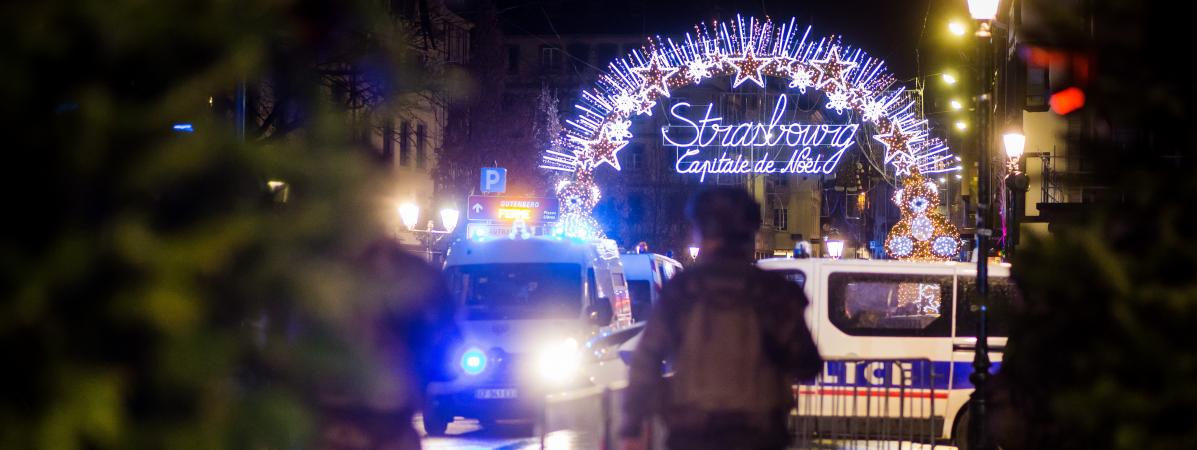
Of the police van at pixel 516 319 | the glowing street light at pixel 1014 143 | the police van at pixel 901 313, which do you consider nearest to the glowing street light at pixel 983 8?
the police van at pixel 901 313

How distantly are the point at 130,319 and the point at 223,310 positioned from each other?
0.15 meters

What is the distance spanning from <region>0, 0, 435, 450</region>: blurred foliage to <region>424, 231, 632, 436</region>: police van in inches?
476

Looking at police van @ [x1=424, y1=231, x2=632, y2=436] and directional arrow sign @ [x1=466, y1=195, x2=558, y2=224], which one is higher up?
directional arrow sign @ [x1=466, y1=195, x2=558, y2=224]

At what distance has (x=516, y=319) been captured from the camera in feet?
49.6

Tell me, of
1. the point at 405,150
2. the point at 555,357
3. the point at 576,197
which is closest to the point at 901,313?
the point at 555,357

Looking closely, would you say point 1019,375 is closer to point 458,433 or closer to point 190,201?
point 190,201

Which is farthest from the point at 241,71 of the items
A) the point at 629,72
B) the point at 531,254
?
the point at 629,72

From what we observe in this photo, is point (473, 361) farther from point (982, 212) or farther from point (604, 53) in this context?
point (604, 53)

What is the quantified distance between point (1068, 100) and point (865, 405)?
7.39 meters

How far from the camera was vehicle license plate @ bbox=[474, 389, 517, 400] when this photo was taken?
48.6ft

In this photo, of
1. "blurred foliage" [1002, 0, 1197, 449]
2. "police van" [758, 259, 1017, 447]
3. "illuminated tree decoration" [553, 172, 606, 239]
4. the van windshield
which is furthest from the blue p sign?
"blurred foliage" [1002, 0, 1197, 449]

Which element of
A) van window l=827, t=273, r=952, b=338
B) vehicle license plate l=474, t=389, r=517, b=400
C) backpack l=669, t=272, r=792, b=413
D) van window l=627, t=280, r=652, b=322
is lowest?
vehicle license plate l=474, t=389, r=517, b=400

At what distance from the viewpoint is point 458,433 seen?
1600 cm

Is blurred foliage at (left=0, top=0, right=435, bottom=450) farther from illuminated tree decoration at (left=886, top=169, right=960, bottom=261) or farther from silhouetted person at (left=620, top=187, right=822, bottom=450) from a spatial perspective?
illuminated tree decoration at (left=886, top=169, right=960, bottom=261)
